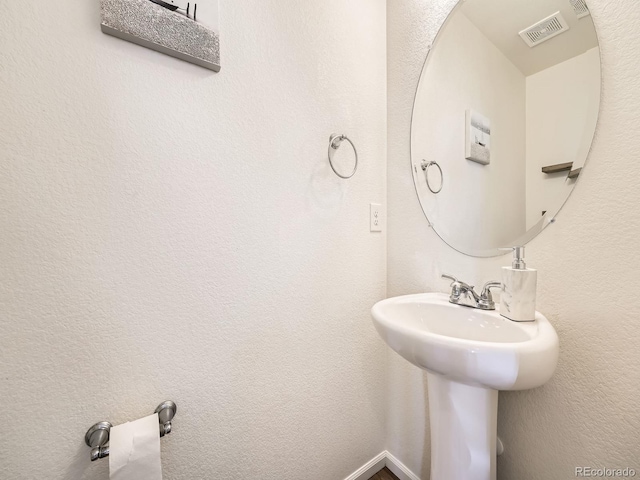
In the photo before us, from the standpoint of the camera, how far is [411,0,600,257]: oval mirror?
0.71 metres

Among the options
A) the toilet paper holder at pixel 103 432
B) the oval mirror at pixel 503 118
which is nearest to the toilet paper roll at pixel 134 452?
the toilet paper holder at pixel 103 432

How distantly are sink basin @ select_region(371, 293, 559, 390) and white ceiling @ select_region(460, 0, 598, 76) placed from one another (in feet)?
2.55

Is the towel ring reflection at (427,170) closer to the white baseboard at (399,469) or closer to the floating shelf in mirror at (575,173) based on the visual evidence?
the floating shelf in mirror at (575,173)

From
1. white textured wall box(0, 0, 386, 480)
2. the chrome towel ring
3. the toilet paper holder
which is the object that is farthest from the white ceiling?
the toilet paper holder

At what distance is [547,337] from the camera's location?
23.1 inches

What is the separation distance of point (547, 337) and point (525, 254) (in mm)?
303

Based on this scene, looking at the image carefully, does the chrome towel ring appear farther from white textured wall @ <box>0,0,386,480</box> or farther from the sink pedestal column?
the sink pedestal column

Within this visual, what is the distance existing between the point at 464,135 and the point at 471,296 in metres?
0.61

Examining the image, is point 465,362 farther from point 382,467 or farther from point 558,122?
point 382,467

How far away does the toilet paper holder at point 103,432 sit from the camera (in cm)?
57

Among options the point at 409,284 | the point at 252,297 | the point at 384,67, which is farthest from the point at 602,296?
the point at 384,67

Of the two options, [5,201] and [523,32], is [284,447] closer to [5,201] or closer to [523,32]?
[5,201]

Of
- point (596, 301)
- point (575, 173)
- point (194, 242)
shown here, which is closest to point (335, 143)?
point (194, 242)

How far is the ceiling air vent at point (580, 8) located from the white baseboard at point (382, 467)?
5.65 ft
